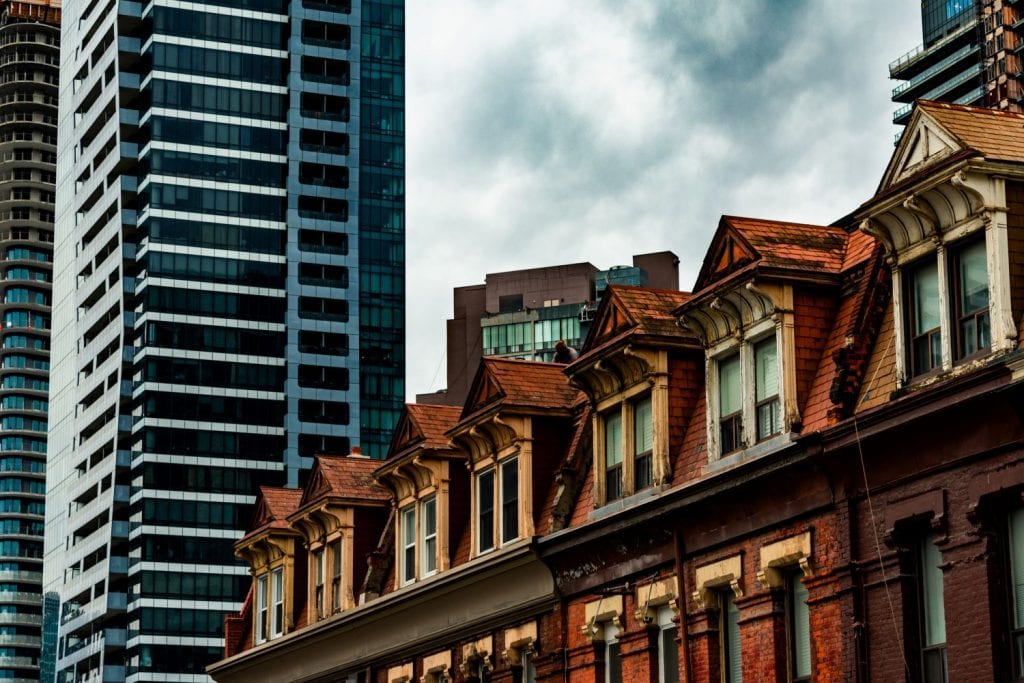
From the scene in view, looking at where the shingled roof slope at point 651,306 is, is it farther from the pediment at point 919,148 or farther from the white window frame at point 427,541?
the white window frame at point 427,541

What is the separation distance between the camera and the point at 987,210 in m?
28.0

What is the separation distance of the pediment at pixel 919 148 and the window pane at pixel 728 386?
5.82 m

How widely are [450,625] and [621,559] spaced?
28.4 ft

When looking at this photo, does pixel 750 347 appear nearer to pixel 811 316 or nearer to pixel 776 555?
pixel 811 316

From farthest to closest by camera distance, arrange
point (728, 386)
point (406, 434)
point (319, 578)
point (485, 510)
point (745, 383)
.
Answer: point (319, 578)
point (406, 434)
point (485, 510)
point (728, 386)
point (745, 383)

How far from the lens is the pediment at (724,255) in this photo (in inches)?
1327

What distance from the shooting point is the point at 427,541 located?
155 feet

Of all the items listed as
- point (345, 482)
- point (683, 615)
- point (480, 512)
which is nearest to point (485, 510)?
point (480, 512)

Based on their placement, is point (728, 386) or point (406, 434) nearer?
point (728, 386)

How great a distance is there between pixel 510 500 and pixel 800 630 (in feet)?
39.3

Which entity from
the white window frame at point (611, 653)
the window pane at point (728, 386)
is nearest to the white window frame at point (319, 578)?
the white window frame at point (611, 653)

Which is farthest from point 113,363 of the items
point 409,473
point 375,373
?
point 409,473

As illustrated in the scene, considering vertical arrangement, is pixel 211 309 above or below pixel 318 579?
above

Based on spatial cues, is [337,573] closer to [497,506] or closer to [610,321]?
[497,506]
